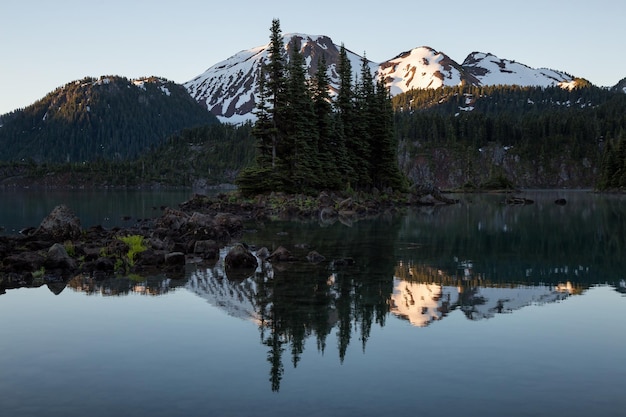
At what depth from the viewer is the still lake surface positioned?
33.6 feet

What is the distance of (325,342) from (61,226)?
25.5m

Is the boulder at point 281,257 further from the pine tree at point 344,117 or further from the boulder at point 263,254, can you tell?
the pine tree at point 344,117

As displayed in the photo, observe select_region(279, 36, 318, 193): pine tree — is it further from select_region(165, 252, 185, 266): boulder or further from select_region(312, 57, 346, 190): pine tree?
select_region(165, 252, 185, 266): boulder

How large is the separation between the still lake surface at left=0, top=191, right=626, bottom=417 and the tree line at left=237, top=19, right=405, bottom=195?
4604 centimetres

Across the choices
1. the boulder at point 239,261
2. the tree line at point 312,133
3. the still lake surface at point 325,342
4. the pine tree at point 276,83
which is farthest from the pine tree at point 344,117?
the still lake surface at point 325,342

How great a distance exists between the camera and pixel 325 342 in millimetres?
14133

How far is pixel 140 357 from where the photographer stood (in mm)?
12930

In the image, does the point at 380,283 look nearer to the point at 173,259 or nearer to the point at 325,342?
the point at 325,342

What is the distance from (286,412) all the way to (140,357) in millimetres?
4731

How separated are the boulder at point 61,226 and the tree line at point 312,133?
36.7 m

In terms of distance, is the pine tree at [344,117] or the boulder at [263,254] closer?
the boulder at [263,254]

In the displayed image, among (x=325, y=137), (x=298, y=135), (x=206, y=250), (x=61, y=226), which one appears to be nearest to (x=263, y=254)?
(x=206, y=250)

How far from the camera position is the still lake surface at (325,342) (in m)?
10.2

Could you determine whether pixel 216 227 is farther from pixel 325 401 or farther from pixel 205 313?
pixel 325 401
